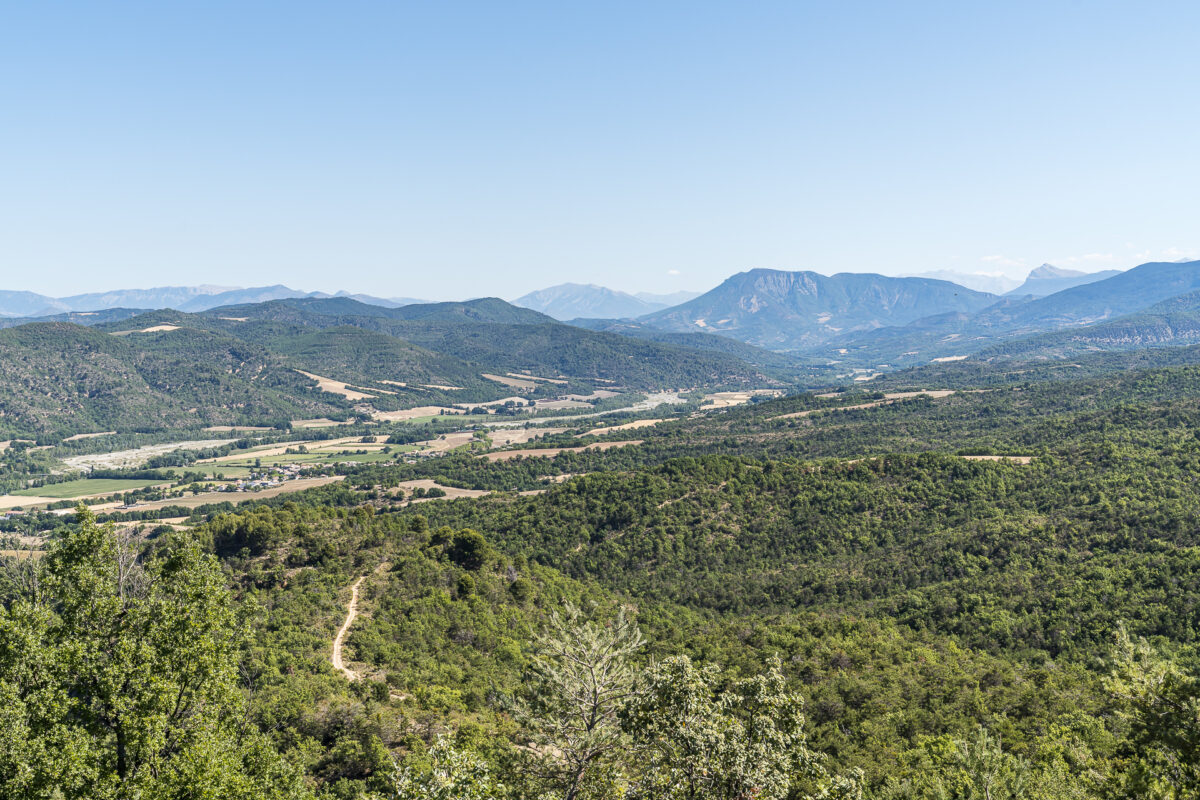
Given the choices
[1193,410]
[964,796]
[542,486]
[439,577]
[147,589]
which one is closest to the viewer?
[147,589]

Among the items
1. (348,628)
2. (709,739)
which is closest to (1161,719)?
(709,739)

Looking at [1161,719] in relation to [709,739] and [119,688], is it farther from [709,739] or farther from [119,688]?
[119,688]

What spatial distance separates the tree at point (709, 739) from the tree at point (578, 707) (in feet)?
2.99

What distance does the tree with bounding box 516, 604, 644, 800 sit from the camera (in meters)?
21.2

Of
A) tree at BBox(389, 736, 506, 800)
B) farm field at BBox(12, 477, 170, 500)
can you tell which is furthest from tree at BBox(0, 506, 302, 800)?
farm field at BBox(12, 477, 170, 500)

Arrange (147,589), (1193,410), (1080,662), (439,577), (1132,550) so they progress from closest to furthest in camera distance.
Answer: (147,589) < (1080,662) < (439,577) < (1132,550) < (1193,410)

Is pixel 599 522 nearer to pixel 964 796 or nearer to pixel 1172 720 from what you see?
pixel 964 796

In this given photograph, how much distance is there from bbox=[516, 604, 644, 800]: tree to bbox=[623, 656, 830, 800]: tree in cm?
91

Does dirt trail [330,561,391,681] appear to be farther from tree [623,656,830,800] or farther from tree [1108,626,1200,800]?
tree [1108,626,1200,800]

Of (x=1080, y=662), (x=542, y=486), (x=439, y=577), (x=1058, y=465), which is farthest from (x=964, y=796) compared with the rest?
(x=542, y=486)

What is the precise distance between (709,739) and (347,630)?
156 feet

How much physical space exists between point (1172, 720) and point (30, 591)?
1584 inches

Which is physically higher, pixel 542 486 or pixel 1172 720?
pixel 1172 720

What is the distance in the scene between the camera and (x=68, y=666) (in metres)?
19.6
